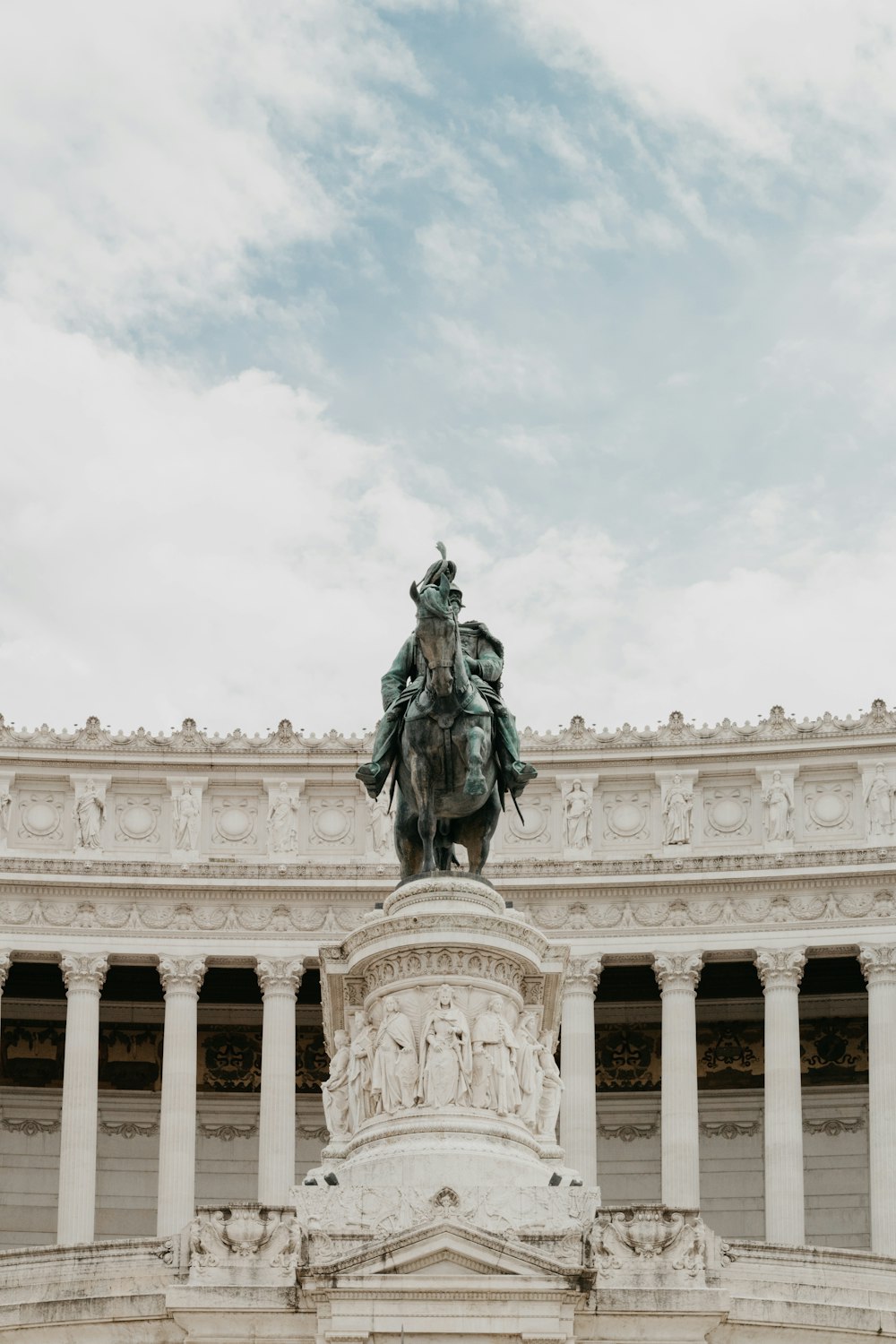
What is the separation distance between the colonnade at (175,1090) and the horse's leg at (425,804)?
28947 mm

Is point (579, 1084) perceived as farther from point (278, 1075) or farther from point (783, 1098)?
point (278, 1075)

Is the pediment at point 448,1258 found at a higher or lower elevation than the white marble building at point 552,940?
lower

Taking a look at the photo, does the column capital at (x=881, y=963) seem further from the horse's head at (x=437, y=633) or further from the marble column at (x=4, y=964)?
the horse's head at (x=437, y=633)

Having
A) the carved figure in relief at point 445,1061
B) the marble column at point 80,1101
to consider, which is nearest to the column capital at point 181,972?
the marble column at point 80,1101

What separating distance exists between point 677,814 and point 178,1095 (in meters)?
14.1

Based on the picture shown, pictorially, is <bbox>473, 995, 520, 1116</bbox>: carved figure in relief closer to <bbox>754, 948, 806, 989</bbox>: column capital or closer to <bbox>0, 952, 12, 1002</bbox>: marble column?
<bbox>754, 948, 806, 989</bbox>: column capital

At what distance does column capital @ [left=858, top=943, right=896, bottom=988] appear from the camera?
66.5 meters

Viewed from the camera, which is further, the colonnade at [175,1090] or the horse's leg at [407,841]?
the colonnade at [175,1090]

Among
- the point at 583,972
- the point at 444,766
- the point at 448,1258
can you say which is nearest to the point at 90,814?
the point at 583,972

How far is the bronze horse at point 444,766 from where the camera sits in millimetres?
36750

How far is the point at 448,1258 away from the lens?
30.9 meters

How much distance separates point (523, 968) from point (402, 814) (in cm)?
308

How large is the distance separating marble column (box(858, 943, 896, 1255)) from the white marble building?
72 millimetres

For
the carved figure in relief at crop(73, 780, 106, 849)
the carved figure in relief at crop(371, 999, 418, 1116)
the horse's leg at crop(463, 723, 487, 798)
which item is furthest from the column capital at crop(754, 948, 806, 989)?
the carved figure in relief at crop(371, 999, 418, 1116)
